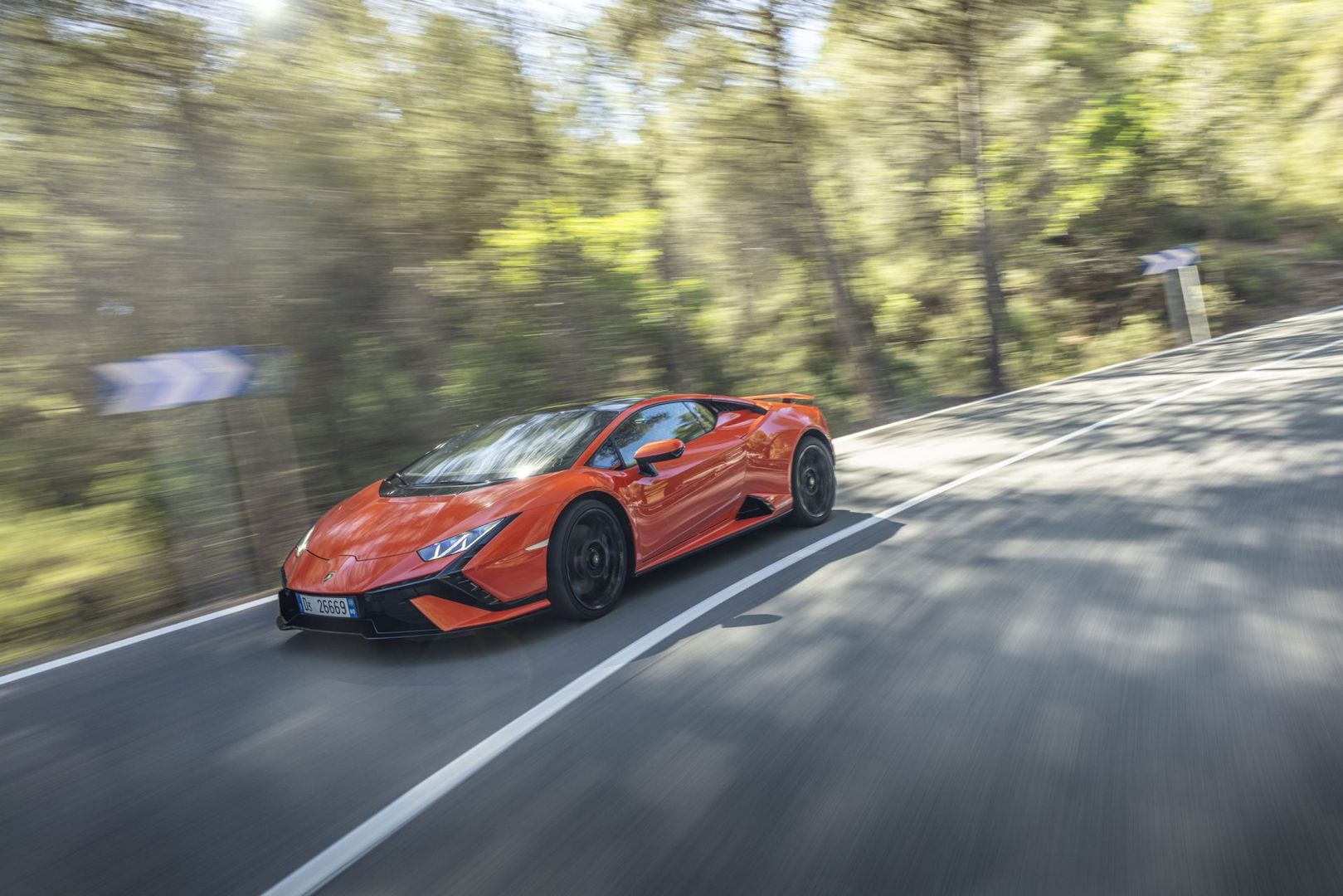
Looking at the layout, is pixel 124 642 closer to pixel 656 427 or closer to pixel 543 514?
pixel 543 514

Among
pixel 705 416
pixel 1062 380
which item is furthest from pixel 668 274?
pixel 705 416

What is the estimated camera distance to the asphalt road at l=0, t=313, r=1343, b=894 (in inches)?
107

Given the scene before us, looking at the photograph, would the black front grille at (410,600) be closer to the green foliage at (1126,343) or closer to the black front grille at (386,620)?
the black front grille at (386,620)

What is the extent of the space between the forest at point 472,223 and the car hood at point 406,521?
402 centimetres

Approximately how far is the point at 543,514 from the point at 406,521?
0.73m

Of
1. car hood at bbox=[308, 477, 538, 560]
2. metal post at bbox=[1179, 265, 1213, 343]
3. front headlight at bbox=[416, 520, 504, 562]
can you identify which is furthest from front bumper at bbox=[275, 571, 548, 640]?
metal post at bbox=[1179, 265, 1213, 343]

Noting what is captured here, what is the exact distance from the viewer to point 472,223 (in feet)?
40.0

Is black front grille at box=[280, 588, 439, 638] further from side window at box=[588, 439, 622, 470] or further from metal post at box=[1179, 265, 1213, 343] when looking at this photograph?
metal post at box=[1179, 265, 1213, 343]

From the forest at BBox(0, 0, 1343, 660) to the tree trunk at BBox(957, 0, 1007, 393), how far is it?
6cm

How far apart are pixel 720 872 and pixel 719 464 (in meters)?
3.96

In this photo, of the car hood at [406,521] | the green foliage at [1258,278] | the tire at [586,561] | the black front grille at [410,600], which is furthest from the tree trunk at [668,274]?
the green foliage at [1258,278]

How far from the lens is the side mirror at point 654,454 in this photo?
5.69 meters

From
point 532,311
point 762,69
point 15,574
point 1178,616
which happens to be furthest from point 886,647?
point 762,69

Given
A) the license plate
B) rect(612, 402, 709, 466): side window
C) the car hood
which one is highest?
rect(612, 402, 709, 466): side window
